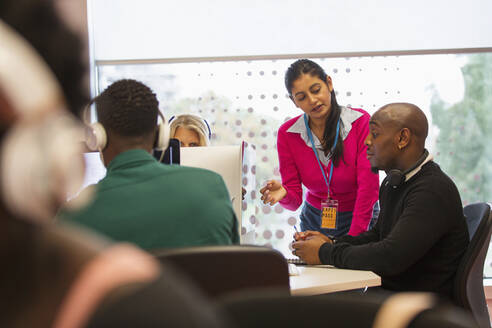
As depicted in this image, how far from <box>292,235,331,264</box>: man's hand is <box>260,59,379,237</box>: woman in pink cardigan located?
0.52m

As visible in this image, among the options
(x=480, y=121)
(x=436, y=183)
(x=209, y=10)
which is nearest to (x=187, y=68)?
(x=209, y=10)

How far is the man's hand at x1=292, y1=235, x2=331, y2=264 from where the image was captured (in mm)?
1938

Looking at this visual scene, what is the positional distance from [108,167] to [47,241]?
3.68 feet

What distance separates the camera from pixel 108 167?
1.45 meters

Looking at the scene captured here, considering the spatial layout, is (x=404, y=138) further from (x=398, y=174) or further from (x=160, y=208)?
(x=160, y=208)

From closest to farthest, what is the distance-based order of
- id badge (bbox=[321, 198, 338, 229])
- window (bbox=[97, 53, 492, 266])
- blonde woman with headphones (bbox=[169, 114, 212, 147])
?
id badge (bbox=[321, 198, 338, 229]), blonde woman with headphones (bbox=[169, 114, 212, 147]), window (bbox=[97, 53, 492, 266])

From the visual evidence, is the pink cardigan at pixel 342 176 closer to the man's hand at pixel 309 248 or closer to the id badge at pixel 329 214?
the id badge at pixel 329 214

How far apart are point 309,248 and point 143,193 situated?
0.88m

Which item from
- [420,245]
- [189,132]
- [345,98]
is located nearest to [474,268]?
[420,245]

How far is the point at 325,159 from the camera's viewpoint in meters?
2.68

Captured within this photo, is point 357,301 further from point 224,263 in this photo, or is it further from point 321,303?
point 224,263

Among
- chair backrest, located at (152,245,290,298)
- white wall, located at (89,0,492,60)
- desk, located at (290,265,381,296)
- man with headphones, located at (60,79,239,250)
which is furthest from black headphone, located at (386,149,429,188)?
white wall, located at (89,0,492,60)

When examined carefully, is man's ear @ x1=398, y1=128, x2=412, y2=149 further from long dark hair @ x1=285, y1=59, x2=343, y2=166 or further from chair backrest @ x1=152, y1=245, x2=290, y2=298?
chair backrest @ x1=152, y1=245, x2=290, y2=298

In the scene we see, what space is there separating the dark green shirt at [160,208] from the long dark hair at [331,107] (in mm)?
1334
